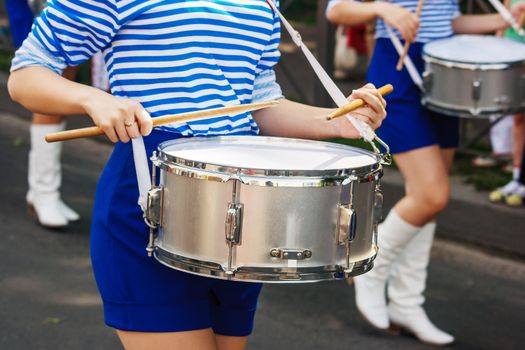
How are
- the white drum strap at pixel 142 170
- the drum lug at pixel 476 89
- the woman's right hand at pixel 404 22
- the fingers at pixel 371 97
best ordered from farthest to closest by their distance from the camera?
the drum lug at pixel 476 89, the woman's right hand at pixel 404 22, the fingers at pixel 371 97, the white drum strap at pixel 142 170

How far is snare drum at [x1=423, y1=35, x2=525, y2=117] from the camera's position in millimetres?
4445

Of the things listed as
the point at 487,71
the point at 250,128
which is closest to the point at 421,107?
the point at 487,71

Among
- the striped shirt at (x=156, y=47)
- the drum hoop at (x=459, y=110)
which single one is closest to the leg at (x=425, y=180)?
the drum hoop at (x=459, y=110)

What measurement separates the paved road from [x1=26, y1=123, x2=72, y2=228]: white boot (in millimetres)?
88

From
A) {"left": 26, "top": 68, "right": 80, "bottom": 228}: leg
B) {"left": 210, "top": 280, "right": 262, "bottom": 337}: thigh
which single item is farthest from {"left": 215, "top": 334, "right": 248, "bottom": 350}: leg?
{"left": 26, "top": 68, "right": 80, "bottom": 228}: leg

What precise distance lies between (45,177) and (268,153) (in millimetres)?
3857

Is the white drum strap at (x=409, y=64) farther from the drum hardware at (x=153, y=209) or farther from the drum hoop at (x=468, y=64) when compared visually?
the drum hardware at (x=153, y=209)

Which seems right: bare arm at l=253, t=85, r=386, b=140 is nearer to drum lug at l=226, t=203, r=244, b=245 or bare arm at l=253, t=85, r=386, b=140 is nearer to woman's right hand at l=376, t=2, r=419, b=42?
drum lug at l=226, t=203, r=244, b=245

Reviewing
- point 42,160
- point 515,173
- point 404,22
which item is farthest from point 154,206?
point 515,173

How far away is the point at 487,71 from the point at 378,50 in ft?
1.52

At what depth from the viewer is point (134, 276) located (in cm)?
246

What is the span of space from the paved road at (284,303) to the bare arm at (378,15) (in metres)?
1.32

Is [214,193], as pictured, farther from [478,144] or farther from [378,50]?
[478,144]

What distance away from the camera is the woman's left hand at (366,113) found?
97.9 inches
